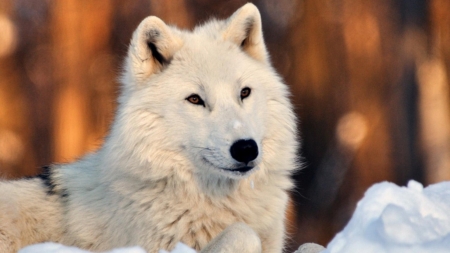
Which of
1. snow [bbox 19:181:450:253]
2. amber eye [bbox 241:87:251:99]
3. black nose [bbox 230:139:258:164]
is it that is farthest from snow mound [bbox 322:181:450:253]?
amber eye [bbox 241:87:251:99]

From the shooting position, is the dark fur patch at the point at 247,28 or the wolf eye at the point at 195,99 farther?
the dark fur patch at the point at 247,28

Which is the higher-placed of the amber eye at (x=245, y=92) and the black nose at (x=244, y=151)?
the amber eye at (x=245, y=92)

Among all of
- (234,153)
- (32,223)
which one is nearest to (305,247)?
(234,153)

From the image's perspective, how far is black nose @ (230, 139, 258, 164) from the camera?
3965 millimetres

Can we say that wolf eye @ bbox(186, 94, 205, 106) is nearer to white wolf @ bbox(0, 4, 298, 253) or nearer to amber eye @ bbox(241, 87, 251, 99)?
white wolf @ bbox(0, 4, 298, 253)

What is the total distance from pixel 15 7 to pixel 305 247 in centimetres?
641

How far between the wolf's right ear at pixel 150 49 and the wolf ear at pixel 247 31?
420mm

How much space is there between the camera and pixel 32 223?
181 inches

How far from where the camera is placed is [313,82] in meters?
9.96

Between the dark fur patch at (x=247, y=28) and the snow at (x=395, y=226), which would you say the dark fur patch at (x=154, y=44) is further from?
the snow at (x=395, y=226)

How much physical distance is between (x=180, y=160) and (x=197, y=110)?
0.36m

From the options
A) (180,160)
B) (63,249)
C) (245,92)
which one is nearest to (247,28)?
(245,92)

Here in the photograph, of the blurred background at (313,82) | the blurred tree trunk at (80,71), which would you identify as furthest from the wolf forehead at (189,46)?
the blurred tree trunk at (80,71)

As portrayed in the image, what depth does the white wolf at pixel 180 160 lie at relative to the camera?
4176 millimetres
